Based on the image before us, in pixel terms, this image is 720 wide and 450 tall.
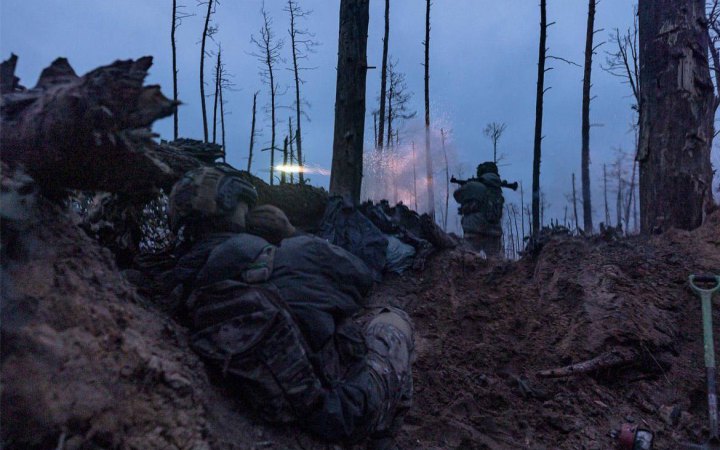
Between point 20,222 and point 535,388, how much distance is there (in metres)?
3.65

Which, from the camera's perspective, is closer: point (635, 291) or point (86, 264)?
point (86, 264)

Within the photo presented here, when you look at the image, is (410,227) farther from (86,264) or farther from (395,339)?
(86,264)

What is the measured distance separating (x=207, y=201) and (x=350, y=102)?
4348mm

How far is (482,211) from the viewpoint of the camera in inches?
366

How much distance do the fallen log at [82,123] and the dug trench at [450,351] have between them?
0.13 meters

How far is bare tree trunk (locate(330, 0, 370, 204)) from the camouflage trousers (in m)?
4.24

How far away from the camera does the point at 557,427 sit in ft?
11.8

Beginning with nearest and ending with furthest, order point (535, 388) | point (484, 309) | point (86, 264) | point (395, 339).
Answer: point (86, 264) < point (395, 339) < point (535, 388) < point (484, 309)

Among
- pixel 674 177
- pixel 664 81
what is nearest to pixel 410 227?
pixel 674 177

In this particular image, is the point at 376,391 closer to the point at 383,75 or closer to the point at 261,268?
the point at 261,268

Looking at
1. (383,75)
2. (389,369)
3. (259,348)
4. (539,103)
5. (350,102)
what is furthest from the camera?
(383,75)

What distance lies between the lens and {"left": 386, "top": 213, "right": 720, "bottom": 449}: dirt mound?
3623mm

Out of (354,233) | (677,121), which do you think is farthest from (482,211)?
(354,233)

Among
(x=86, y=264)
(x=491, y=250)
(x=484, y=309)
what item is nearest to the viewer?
(x=86, y=264)
